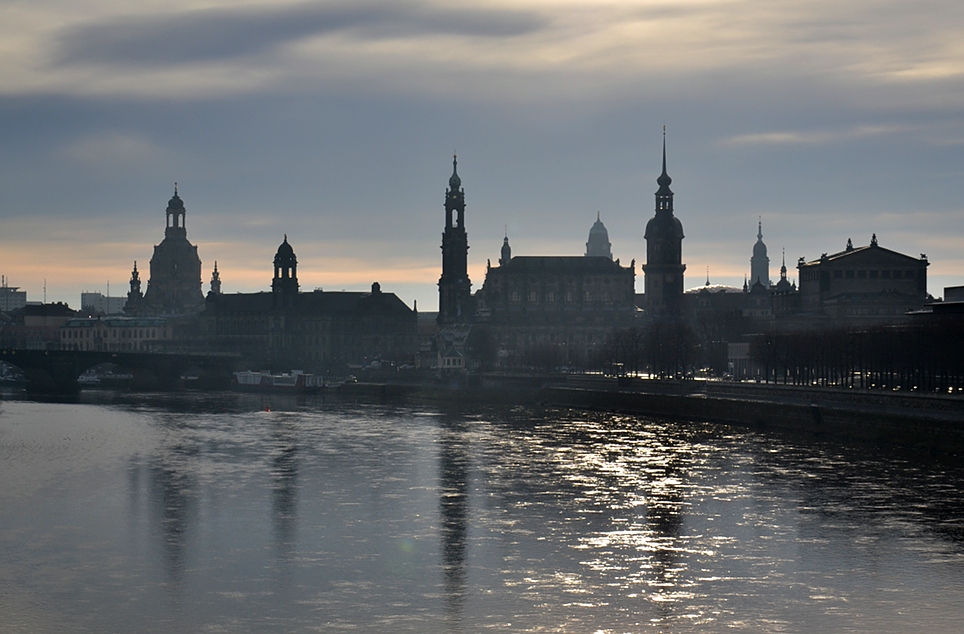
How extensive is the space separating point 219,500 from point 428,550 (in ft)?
45.0

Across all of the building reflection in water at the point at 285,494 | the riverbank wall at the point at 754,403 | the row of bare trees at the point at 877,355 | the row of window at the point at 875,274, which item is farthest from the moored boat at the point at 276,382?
the building reflection in water at the point at 285,494

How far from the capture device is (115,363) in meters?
158

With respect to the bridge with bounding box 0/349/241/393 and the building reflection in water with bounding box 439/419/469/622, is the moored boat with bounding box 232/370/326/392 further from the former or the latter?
the building reflection in water with bounding box 439/419/469/622

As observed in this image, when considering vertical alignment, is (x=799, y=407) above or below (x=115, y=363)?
below

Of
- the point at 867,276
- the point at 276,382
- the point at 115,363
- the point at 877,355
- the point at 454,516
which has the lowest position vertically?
the point at 454,516

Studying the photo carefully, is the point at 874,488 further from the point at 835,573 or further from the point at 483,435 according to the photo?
the point at 483,435

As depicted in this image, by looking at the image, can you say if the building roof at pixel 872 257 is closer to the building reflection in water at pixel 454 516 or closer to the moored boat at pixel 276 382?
the moored boat at pixel 276 382

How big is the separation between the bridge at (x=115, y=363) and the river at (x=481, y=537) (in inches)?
3190

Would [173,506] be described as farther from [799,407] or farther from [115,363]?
[115,363]

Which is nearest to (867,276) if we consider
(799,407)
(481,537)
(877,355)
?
(877,355)

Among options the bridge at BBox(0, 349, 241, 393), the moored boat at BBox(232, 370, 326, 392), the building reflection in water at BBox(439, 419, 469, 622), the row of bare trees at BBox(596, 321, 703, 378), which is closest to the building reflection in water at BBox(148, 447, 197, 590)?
the building reflection in water at BBox(439, 419, 469, 622)

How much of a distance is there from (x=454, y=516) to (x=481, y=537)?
4.75m

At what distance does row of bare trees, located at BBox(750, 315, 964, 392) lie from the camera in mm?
86375

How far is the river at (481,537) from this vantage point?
117 ft
